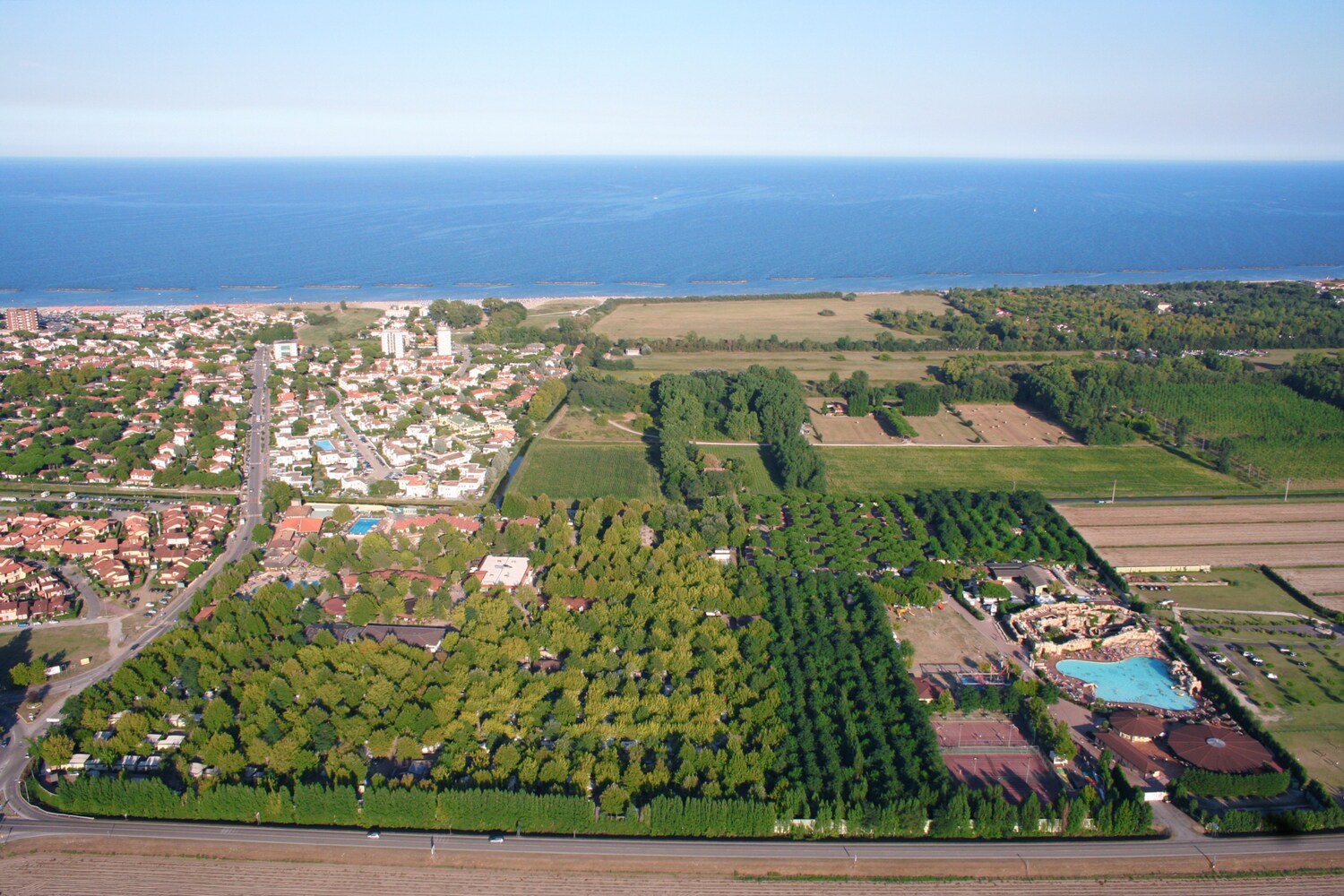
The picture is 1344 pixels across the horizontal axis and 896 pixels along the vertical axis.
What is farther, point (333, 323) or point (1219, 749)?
point (333, 323)

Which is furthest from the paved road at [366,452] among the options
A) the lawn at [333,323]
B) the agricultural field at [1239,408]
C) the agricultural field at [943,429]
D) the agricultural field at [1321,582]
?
the agricultural field at [1239,408]

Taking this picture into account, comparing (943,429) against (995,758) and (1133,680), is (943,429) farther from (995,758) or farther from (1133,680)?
(995,758)

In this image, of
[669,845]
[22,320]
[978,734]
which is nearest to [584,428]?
[978,734]

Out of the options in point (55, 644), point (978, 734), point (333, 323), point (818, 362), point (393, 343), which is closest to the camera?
point (978, 734)

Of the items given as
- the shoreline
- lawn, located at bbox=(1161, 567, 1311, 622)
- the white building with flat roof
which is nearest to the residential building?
the shoreline

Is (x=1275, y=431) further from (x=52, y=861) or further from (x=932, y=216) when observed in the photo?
(x=932, y=216)

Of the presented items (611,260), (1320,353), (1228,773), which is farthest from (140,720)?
(611,260)

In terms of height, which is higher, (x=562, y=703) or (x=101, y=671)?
(x=562, y=703)

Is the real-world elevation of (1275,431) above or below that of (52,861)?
above
